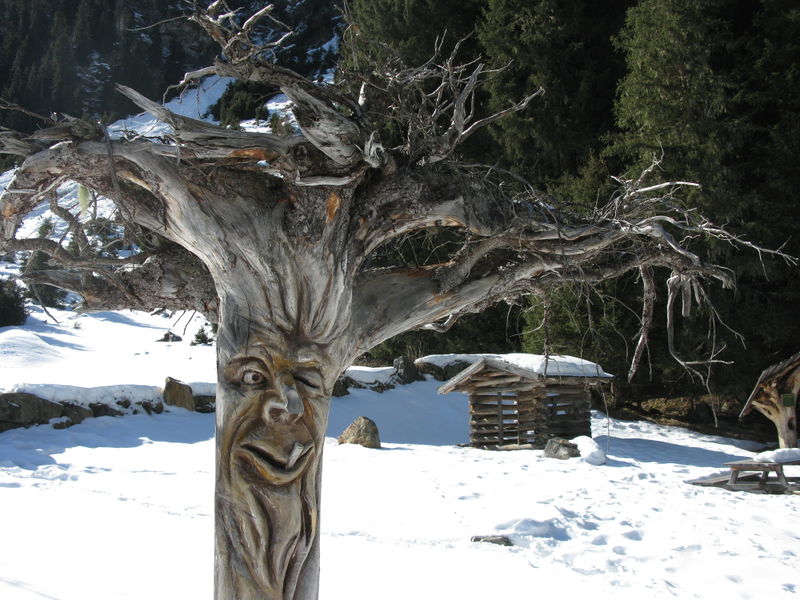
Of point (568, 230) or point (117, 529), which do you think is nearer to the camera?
point (568, 230)

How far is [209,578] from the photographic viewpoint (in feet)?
18.4

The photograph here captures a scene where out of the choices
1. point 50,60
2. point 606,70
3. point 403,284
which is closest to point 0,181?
point 50,60

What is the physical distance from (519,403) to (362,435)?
428cm

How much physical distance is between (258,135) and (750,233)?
53.3 feet

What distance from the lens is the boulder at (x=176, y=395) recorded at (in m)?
14.9

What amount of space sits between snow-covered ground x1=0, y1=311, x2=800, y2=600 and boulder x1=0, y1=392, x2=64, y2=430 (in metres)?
0.24

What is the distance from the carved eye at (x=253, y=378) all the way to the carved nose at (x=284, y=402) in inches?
3.2

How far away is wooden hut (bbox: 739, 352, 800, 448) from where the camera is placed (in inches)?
533

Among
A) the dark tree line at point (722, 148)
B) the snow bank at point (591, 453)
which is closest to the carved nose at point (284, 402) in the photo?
the snow bank at point (591, 453)

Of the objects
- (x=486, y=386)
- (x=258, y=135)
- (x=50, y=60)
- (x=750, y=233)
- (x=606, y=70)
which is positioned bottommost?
(x=486, y=386)

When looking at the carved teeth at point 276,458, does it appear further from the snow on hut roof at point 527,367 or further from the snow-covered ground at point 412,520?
the snow on hut roof at point 527,367

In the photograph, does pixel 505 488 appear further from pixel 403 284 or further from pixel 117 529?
pixel 403 284

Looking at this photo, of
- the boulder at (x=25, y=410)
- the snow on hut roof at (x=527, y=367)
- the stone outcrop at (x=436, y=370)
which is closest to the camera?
the boulder at (x=25, y=410)

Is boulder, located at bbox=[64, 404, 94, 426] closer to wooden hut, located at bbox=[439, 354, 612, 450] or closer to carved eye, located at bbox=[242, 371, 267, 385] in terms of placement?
wooden hut, located at bbox=[439, 354, 612, 450]
